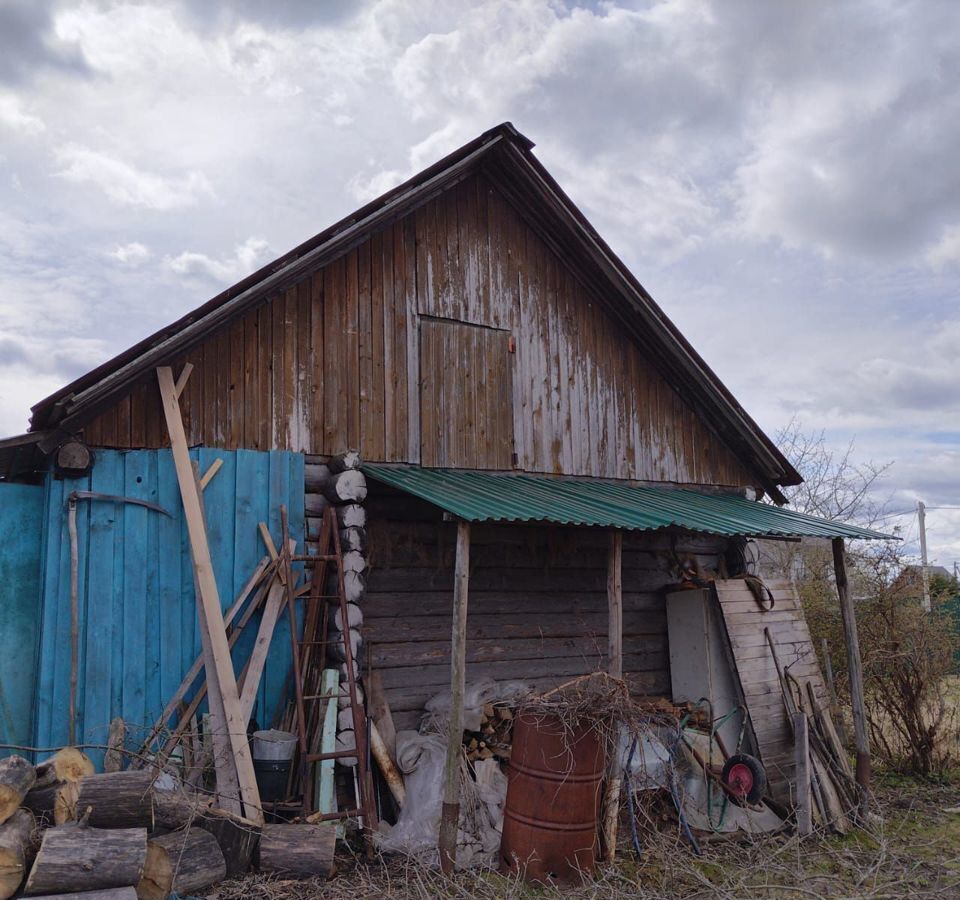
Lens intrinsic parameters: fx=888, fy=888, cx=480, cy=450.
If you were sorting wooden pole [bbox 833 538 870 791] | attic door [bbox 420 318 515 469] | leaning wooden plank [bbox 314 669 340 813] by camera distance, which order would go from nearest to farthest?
leaning wooden plank [bbox 314 669 340 813] → attic door [bbox 420 318 515 469] → wooden pole [bbox 833 538 870 791]

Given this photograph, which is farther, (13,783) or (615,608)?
(615,608)

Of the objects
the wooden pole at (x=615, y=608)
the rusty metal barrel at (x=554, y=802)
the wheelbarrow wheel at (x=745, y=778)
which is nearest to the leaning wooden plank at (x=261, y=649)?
the rusty metal barrel at (x=554, y=802)

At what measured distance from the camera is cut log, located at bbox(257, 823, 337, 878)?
20.1 ft

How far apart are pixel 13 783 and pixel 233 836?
148cm

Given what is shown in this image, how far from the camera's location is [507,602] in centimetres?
906

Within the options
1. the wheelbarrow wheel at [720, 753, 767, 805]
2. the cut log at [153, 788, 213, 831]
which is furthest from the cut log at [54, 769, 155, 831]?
the wheelbarrow wheel at [720, 753, 767, 805]

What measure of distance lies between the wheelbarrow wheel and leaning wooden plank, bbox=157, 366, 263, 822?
438 cm

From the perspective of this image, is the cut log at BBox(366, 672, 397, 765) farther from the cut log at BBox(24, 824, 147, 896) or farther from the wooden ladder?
the cut log at BBox(24, 824, 147, 896)

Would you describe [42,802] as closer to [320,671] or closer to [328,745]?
[328,745]

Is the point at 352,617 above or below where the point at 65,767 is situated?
above

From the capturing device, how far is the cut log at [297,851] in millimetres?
6113

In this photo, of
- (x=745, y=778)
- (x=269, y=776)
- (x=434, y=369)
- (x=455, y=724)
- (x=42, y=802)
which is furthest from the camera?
(x=434, y=369)

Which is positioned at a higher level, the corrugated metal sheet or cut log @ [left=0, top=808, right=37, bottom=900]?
the corrugated metal sheet

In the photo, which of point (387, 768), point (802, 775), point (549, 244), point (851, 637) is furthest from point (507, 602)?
point (549, 244)
